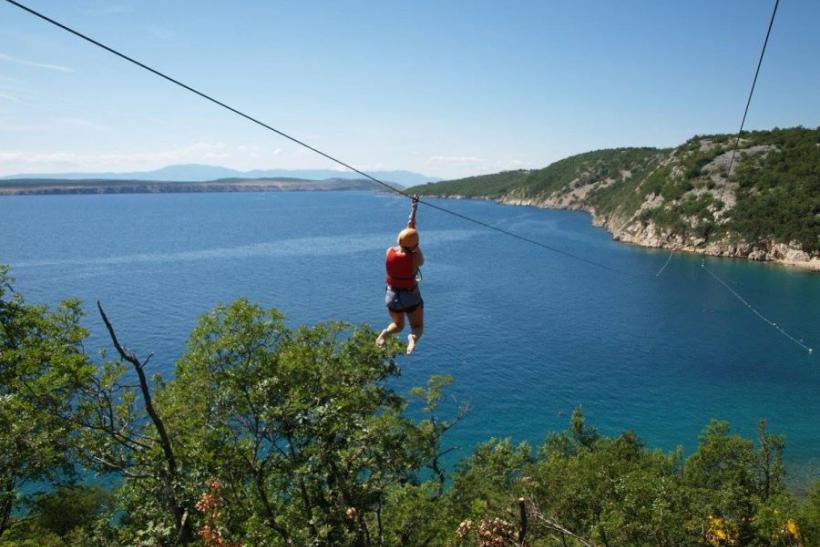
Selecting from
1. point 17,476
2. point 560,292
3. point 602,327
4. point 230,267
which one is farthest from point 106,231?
point 17,476

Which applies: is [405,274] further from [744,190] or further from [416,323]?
[744,190]

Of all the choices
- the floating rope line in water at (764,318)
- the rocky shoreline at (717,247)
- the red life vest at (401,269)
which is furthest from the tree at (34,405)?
the rocky shoreline at (717,247)

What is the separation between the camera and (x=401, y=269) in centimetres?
948

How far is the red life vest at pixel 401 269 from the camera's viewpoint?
30.9 feet

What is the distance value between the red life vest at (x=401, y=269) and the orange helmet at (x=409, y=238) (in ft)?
0.81

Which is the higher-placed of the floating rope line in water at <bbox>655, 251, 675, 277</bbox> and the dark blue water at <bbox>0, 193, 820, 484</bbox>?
the floating rope line in water at <bbox>655, 251, 675, 277</bbox>

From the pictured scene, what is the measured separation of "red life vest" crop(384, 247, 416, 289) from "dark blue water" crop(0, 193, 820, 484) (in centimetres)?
2743

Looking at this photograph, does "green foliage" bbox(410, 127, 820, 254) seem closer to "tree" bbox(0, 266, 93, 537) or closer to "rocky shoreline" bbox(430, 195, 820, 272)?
"rocky shoreline" bbox(430, 195, 820, 272)

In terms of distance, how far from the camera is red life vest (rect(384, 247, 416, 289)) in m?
9.43

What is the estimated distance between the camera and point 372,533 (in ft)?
59.5

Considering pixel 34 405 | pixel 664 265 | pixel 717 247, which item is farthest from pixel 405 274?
pixel 717 247

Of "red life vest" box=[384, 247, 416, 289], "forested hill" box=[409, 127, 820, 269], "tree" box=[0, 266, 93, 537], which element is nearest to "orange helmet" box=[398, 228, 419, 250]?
"red life vest" box=[384, 247, 416, 289]

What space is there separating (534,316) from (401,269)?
5268 centimetres

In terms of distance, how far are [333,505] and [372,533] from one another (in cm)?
298
